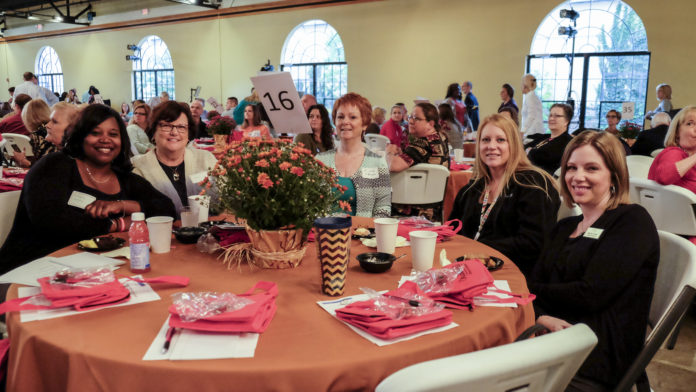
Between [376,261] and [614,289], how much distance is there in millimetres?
748

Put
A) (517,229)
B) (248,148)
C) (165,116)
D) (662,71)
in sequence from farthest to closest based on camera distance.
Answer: (662,71), (165,116), (517,229), (248,148)

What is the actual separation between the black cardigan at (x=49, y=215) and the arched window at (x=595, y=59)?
9.16 m

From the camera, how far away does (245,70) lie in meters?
13.8

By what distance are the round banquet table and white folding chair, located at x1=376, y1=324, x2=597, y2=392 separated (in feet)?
0.93

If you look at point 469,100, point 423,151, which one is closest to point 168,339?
point 423,151

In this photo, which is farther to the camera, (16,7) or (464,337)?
(16,7)

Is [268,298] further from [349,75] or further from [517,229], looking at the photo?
[349,75]

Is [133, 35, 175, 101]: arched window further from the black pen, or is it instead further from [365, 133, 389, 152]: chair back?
the black pen

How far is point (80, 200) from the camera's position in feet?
7.22

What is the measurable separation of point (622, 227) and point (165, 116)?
7.71 feet

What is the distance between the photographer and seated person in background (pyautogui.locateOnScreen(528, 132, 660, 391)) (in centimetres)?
159

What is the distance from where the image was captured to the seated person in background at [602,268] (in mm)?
1590

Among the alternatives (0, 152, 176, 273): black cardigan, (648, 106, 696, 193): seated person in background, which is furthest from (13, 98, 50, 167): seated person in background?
(648, 106, 696, 193): seated person in background

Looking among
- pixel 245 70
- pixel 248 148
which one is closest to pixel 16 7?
pixel 245 70
